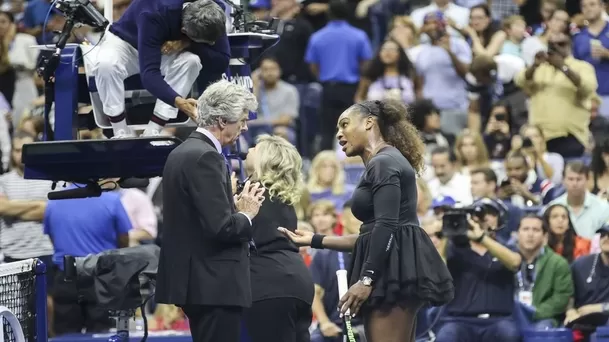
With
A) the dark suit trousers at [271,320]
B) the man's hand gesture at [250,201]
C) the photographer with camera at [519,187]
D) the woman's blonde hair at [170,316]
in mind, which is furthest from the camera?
the photographer with camera at [519,187]

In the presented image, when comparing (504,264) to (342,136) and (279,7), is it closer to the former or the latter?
(342,136)

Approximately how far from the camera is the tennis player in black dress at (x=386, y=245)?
7.20 meters

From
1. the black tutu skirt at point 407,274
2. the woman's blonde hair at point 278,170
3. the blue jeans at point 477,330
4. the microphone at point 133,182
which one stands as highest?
the woman's blonde hair at point 278,170

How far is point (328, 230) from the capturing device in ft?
37.1

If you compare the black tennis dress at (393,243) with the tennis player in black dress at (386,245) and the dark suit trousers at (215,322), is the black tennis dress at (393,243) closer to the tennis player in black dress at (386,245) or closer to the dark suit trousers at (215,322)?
the tennis player in black dress at (386,245)

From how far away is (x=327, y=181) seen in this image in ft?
44.4

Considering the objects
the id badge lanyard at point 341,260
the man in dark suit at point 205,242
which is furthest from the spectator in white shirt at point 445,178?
the man in dark suit at point 205,242

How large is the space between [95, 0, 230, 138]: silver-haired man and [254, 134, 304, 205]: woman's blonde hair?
0.46m

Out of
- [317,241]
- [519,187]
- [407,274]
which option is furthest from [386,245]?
[519,187]

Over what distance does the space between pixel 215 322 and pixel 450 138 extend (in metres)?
8.35

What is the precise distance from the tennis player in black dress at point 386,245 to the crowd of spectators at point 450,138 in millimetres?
2716

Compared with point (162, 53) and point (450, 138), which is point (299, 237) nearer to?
point (162, 53)

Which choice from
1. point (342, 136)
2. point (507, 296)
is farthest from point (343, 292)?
point (507, 296)

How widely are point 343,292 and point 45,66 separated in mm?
2439
